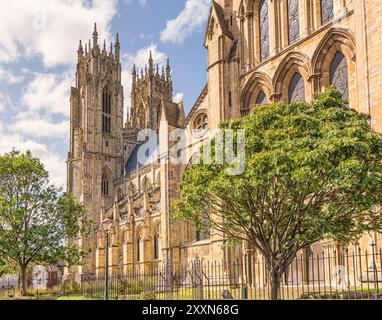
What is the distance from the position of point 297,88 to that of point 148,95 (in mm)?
75432

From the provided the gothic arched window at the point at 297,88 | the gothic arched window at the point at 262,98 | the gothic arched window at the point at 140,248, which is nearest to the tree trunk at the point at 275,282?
the gothic arched window at the point at 297,88

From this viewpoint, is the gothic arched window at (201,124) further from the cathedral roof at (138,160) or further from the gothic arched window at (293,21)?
the cathedral roof at (138,160)

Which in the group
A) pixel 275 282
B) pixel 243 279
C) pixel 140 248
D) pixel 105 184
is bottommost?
pixel 243 279

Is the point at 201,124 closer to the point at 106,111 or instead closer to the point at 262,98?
the point at 262,98

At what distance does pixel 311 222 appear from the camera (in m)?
14.6

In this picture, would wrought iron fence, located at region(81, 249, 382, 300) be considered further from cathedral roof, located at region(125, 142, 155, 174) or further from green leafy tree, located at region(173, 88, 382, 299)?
cathedral roof, located at region(125, 142, 155, 174)

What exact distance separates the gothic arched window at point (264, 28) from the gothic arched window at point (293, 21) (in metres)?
1.60

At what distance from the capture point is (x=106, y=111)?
3386 inches

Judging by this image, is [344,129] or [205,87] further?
[205,87]

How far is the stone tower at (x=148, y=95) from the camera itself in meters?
96.2

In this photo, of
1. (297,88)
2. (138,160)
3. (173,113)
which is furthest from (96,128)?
(297,88)

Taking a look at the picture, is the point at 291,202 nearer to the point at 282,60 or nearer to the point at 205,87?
the point at 282,60
